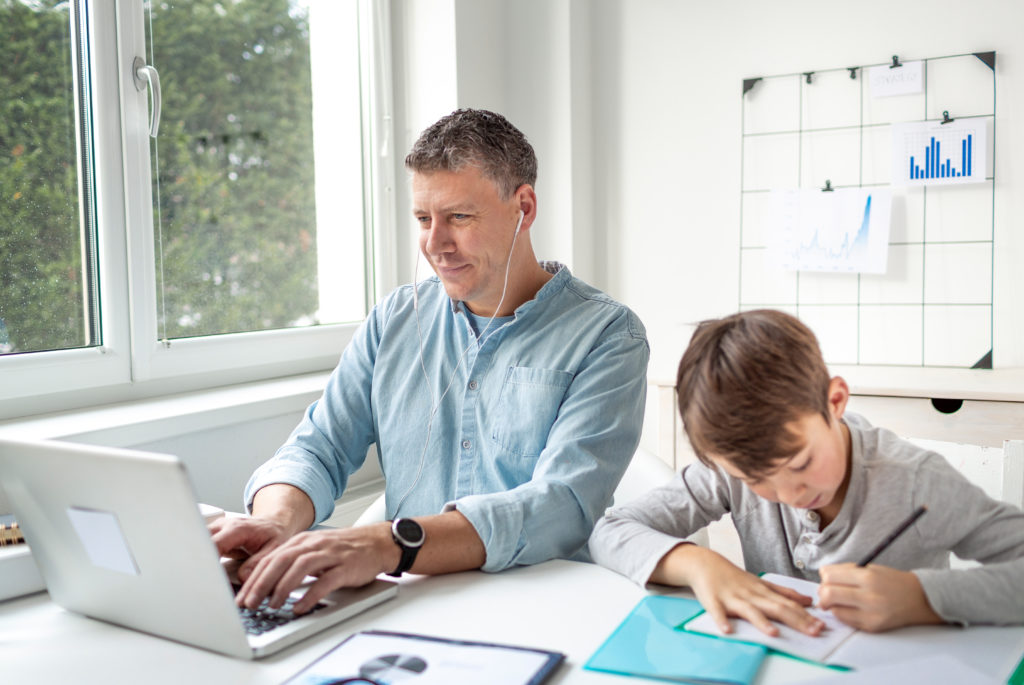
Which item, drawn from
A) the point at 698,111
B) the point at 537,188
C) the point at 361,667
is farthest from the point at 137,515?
the point at 698,111

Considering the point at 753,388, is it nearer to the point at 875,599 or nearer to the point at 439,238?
the point at 875,599

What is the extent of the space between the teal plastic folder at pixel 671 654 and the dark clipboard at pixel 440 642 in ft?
0.12

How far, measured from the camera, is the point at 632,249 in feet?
8.90

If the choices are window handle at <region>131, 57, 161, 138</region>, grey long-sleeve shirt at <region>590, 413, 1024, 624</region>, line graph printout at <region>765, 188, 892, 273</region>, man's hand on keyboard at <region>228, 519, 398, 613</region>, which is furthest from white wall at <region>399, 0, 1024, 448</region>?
man's hand on keyboard at <region>228, 519, 398, 613</region>

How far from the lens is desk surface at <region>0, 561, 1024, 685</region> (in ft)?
2.61

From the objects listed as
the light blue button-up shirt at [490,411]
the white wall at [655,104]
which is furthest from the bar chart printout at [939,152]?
the light blue button-up shirt at [490,411]

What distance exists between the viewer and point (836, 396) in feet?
3.17

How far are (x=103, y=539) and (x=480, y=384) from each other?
2.19ft

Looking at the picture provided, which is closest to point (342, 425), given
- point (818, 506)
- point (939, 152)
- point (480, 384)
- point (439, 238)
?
point (480, 384)

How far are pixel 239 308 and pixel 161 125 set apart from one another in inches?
17.6

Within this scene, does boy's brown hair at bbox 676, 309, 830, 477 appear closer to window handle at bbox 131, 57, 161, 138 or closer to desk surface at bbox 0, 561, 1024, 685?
desk surface at bbox 0, 561, 1024, 685

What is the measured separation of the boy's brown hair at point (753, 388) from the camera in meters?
0.89

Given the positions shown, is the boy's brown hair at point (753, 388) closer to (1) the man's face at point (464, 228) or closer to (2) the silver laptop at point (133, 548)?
(2) the silver laptop at point (133, 548)

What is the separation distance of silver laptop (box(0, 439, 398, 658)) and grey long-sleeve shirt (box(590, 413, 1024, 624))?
359mm
